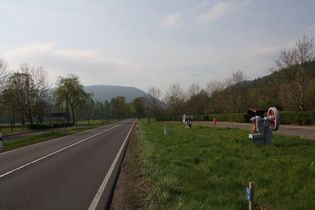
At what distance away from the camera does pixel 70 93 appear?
194ft

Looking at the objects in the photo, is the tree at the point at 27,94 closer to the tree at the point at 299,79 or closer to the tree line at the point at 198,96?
the tree line at the point at 198,96

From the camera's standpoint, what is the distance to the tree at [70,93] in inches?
2276

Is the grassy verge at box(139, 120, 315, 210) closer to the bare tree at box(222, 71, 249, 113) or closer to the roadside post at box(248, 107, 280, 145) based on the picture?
the roadside post at box(248, 107, 280, 145)

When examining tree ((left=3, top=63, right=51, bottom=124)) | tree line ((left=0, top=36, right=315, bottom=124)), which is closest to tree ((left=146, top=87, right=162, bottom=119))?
tree line ((left=0, top=36, right=315, bottom=124))

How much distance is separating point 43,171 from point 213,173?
5.61 metres

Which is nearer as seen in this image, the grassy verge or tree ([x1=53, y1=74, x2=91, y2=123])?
the grassy verge

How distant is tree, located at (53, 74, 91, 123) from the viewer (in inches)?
2276

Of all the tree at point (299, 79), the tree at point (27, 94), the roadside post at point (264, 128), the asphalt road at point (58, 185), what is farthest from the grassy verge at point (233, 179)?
the tree at point (27, 94)

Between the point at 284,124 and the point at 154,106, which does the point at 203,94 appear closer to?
the point at 154,106

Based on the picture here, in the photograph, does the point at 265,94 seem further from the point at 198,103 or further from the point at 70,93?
the point at 70,93

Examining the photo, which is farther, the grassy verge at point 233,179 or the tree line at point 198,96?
the tree line at point 198,96

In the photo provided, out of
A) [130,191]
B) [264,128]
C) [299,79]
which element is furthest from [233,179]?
[299,79]

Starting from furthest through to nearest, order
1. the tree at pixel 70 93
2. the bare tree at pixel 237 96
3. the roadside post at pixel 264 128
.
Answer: the tree at pixel 70 93, the bare tree at pixel 237 96, the roadside post at pixel 264 128

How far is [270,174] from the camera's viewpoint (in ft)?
17.4
